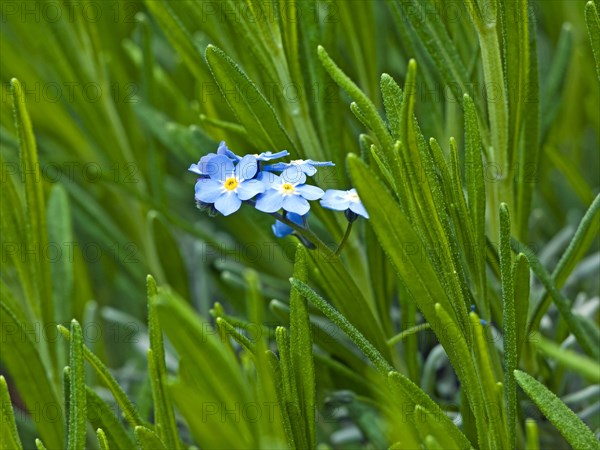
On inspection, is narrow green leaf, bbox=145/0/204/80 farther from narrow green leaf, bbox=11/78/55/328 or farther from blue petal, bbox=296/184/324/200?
blue petal, bbox=296/184/324/200

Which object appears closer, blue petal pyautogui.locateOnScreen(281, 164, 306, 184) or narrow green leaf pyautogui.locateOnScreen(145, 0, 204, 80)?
blue petal pyautogui.locateOnScreen(281, 164, 306, 184)

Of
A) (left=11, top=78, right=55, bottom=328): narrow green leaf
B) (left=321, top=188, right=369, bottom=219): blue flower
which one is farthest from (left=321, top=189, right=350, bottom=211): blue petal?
(left=11, top=78, right=55, bottom=328): narrow green leaf

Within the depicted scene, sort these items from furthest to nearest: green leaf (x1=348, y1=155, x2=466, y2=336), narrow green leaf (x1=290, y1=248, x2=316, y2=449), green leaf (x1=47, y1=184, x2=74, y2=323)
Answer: green leaf (x1=47, y1=184, x2=74, y2=323)
narrow green leaf (x1=290, y1=248, x2=316, y2=449)
green leaf (x1=348, y1=155, x2=466, y2=336)

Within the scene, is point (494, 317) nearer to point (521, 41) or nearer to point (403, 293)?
point (403, 293)

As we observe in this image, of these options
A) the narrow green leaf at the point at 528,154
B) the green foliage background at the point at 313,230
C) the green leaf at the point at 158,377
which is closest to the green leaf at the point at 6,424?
the green foliage background at the point at 313,230

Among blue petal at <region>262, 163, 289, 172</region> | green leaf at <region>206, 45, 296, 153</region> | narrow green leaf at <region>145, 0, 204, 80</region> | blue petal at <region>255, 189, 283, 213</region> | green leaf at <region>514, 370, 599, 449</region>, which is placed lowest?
green leaf at <region>514, 370, 599, 449</region>

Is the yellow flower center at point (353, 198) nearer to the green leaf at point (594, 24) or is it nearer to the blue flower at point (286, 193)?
the blue flower at point (286, 193)

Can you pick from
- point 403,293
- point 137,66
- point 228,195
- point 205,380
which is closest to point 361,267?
point 403,293

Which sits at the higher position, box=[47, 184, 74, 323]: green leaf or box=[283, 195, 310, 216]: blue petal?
box=[47, 184, 74, 323]: green leaf
